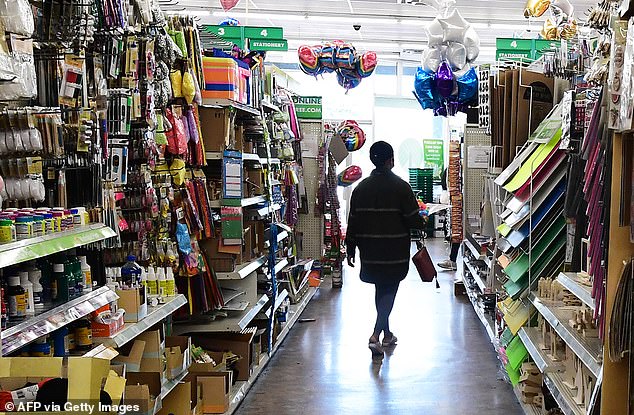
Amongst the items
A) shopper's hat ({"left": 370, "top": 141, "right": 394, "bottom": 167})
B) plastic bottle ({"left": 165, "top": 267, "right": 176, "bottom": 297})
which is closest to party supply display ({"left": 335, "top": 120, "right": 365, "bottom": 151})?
shopper's hat ({"left": 370, "top": 141, "right": 394, "bottom": 167})

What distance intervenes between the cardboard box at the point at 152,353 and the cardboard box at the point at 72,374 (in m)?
1.71

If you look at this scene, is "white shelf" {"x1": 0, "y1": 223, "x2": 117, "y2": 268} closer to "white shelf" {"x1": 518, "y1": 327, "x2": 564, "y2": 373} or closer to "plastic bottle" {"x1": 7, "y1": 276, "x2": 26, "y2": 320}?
"plastic bottle" {"x1": 7, "y1": 276, "x2": 26, "y2": 320}

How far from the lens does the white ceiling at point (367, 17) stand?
14242 mm

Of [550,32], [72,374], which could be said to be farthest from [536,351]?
[550,32]

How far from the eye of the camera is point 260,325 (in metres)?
6.66

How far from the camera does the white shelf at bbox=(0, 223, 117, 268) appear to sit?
232cm

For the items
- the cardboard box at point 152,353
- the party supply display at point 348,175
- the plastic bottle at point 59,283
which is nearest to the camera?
the plastic bottle at point 59,283

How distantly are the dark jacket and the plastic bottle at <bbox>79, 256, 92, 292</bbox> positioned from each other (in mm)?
3926

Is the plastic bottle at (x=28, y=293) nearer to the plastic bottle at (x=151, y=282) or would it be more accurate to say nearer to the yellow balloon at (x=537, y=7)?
the plastic bottle at (x=151, y=282)

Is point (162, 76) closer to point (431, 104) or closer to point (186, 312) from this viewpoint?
point (186, 312)

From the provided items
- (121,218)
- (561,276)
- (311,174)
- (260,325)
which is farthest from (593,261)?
(311,174)

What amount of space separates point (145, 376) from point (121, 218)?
2.70 feet

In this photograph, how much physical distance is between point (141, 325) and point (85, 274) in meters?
0.49

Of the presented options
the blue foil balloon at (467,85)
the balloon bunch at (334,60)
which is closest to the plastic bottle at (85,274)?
the blue foil balloon at (467,85)
